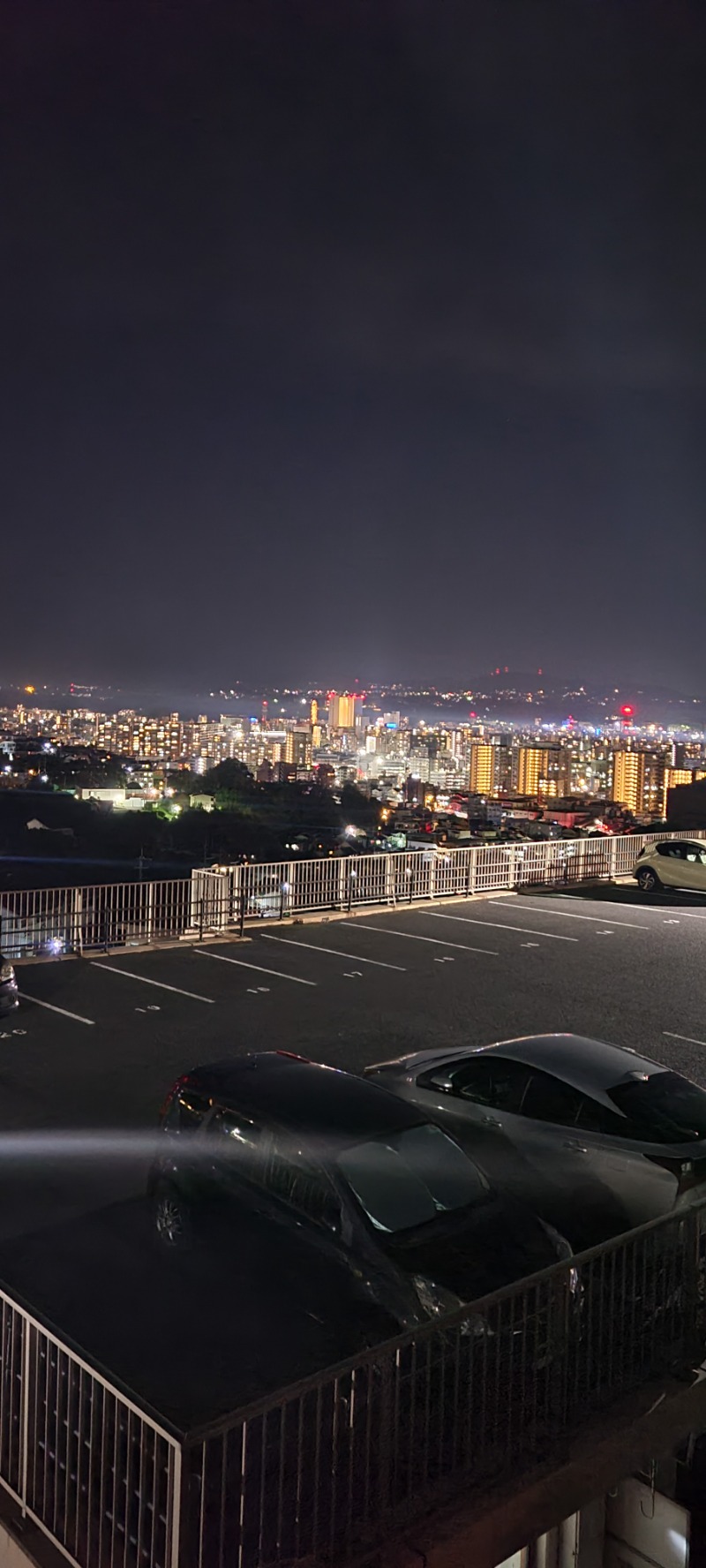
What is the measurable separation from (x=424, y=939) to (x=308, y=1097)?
12.3 metres

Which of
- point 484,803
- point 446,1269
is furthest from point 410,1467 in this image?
point 484,803

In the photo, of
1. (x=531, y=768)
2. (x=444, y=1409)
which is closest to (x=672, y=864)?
(x=444, y=1409)

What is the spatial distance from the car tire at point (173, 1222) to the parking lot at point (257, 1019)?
18 cm

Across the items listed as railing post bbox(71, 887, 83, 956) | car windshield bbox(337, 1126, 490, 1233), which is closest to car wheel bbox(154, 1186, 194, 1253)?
car windshield bbox(337, 1126, 490, 1233)

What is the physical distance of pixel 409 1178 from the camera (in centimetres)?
642

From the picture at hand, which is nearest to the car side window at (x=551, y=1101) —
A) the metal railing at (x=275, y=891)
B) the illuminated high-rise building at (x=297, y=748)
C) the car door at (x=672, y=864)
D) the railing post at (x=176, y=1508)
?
the railing post at (x=176, y=1508)

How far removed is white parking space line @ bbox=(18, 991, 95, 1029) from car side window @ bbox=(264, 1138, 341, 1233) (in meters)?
7.03

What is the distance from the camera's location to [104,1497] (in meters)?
4.56

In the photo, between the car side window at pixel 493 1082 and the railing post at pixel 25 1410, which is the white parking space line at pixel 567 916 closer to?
the car side window at pixel 493 1082

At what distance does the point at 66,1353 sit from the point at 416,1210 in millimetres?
2255

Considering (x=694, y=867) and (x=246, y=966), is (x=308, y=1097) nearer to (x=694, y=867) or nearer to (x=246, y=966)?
(x=246, y=966)

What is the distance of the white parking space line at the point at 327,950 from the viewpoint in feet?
54.9

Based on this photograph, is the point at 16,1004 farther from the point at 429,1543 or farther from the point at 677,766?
the point at 677,766

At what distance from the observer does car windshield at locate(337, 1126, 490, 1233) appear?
6.13 metres
